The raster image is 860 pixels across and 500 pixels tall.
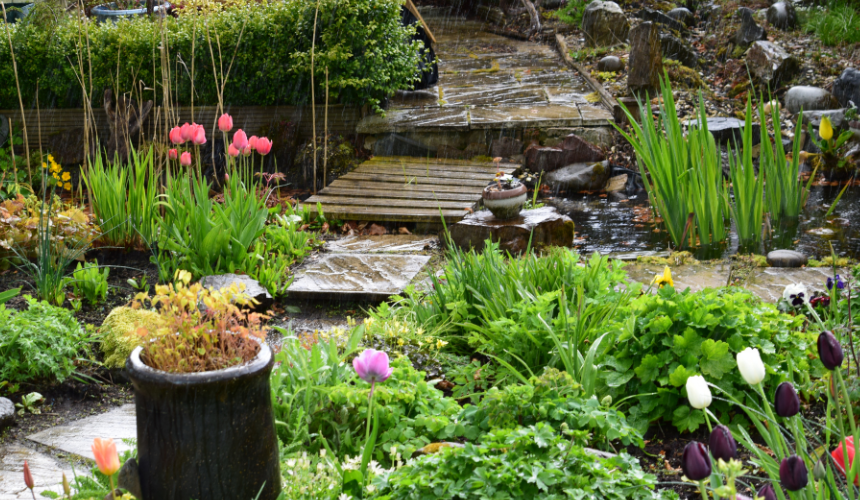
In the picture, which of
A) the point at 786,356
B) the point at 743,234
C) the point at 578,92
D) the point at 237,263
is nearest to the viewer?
the point at 786,356

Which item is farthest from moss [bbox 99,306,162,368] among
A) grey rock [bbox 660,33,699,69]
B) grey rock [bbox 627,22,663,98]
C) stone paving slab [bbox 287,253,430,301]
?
grey rock [bbox 660,33,699,69]

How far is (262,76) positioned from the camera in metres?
7.60

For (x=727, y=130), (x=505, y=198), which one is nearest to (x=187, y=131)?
(x=505, y=198)

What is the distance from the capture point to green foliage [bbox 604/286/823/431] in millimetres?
2387

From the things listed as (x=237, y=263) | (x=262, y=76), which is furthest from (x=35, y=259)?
(x=262, y=76)

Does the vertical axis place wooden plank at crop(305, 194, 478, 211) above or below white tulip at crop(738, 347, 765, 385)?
below

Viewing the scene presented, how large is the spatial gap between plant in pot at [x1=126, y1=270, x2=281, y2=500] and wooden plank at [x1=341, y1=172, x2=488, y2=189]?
4.56 m

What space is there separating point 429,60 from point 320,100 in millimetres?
2036

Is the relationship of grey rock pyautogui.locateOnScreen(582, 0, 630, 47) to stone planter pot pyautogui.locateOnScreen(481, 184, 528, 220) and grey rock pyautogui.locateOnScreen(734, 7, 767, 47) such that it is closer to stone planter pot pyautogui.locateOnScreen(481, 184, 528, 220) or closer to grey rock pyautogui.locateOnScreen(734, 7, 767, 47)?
grey rock pyautogui.locateOnScreen(734, 7, 767, 47)

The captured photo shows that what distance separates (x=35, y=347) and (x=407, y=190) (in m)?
3.81

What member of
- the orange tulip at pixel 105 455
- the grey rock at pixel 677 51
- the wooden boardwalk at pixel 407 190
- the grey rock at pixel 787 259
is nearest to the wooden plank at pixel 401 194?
the wooden boardwalk at pixel 407 190

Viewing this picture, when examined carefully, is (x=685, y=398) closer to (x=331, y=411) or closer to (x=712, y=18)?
(x=331, y=411)

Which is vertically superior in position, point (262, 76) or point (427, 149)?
point (262, 76)

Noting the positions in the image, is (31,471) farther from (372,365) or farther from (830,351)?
(830,351)
